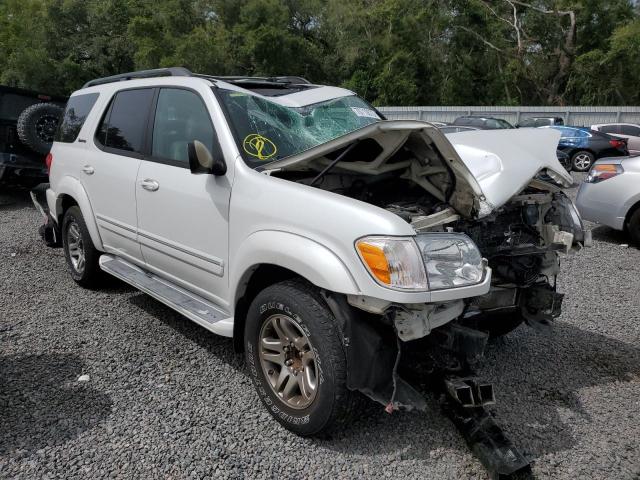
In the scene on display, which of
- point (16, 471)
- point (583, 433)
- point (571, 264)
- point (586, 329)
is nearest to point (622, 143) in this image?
point (571, 264)

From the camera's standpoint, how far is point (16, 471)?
2824mm

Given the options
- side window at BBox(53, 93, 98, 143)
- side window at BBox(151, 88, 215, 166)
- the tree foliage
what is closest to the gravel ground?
side window at BBox(151, 88, 215, 166)

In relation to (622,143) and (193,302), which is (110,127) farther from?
(622,143)

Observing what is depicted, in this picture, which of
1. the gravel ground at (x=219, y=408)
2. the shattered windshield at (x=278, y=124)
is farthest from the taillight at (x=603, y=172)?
the shattered windshield at (x=278, y=124)

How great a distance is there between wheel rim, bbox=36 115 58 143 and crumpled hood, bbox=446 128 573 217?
771 cm

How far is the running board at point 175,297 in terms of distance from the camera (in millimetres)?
3461

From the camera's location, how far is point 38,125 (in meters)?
9.28

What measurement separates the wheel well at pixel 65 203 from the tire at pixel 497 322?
3884 mm

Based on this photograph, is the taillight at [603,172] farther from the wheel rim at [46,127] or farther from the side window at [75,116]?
the wheel rim at [46,127]

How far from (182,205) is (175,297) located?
2.13 feet

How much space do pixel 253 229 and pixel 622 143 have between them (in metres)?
17.9

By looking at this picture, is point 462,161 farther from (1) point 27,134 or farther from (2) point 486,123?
(2) point 486,123

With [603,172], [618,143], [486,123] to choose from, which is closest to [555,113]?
[486,123]

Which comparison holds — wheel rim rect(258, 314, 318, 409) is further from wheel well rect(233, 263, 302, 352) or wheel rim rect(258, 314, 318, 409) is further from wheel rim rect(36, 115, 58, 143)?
wheel rim rect(36, 115, 58, 143)
